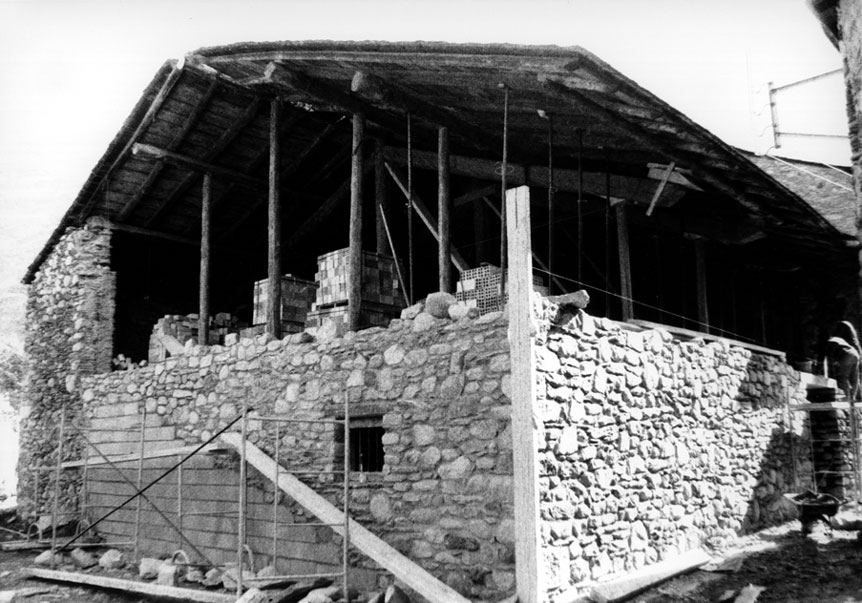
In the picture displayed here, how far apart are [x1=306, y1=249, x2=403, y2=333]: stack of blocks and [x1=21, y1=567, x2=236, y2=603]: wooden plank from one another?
3597mm

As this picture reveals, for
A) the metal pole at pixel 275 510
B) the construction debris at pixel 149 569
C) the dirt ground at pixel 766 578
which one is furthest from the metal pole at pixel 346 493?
the construction debris at pixel 149 569

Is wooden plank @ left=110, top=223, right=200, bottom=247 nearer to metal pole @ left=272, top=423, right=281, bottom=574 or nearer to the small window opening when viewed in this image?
metal pole @ left=272, top=423, right=281, bottom=574

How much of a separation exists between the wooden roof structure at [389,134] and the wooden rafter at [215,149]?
0.03 meters

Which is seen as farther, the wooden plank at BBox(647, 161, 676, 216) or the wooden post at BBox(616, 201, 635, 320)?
the wooden post at BBox(616, 201, 635, 320)

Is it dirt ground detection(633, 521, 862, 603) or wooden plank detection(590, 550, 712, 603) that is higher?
wooden plank detection(590, 550, 712, 603)

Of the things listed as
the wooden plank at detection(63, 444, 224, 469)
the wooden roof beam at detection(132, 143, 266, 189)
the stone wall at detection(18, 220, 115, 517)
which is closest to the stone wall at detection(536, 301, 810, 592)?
the wooden plank at detection(63, 444, 224, 469)

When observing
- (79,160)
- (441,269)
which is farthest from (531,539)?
(79,160)

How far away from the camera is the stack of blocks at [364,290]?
9.95m

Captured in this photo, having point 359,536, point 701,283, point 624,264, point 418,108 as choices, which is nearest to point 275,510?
point 359,536

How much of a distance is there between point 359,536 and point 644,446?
10.6ft

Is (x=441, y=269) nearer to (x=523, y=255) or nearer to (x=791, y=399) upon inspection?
(x=523, y=255)

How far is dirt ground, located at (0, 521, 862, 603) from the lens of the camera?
24.7 ft

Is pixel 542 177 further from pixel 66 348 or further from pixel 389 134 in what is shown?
pixel 66 348

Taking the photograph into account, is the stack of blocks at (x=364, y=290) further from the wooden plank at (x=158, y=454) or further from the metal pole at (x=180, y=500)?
the metal pole at (x=180, y=500)
